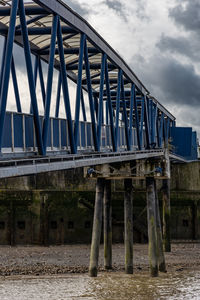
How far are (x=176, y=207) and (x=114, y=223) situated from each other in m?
4.41

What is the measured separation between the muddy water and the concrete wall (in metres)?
8.78

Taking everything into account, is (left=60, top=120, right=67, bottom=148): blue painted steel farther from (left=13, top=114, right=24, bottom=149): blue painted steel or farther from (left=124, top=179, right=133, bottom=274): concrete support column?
(left=124, top=179, right=133, bottom=274): concrete support column

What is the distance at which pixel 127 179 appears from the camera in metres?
22.0

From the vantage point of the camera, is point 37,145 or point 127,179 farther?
point 127,179

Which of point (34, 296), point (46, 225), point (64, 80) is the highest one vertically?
point (64, 80)

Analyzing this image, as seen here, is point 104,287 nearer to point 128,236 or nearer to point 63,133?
point 128,236

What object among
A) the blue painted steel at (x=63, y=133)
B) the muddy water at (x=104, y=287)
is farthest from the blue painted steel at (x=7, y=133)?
the muddy water at (x=104, y=287)

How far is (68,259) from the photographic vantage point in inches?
1032

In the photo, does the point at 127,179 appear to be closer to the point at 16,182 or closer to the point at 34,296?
the point at 34,296

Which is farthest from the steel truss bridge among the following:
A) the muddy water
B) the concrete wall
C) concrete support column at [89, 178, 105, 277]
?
the concrete wall

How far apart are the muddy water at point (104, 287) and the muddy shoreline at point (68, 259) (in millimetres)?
1695

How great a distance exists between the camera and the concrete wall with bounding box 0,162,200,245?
30422 mm

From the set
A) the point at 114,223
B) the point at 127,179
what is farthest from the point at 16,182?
the point at 127,179

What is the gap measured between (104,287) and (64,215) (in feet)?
41.4
